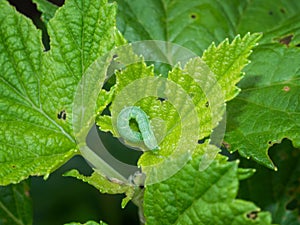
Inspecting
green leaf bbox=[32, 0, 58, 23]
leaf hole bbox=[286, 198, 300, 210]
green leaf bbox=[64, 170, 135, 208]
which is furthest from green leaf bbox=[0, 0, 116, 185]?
leaf hole bbox=[286, 198, 300, 210]

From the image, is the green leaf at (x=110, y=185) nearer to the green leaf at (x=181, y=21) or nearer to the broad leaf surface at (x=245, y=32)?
the broad leaf surface at (x=245, y=32)

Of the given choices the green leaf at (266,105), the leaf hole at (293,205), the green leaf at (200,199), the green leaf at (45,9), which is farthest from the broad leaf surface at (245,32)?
the leaf hole at (293,205)

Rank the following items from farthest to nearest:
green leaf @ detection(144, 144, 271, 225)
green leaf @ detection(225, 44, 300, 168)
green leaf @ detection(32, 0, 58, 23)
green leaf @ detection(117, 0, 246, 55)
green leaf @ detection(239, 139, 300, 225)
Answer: green leaf @ detection(239, 139, 300, 225)
green leaf @ detection(117, 0, 246, 55)
green leaf @ detection(32, 0, 58, 23)
green leaf @ detection(225, 44, 300, 168)
green leaf @ detection(144, 144, 271, 225)

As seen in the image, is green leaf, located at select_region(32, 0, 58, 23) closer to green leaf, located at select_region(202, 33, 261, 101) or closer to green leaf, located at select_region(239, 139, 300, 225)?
green leaf, located at select_region(202, 33, 261, 101)

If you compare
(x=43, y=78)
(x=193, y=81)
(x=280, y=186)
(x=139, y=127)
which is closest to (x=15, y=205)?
(x=43, y=78)

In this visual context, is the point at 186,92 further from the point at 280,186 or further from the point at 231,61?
the point at 280,186
